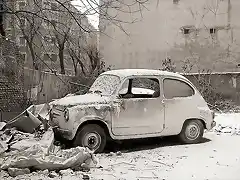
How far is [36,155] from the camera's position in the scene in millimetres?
6137

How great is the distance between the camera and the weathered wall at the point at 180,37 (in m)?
20.7

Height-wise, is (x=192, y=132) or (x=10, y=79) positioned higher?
(x=10, y=79)

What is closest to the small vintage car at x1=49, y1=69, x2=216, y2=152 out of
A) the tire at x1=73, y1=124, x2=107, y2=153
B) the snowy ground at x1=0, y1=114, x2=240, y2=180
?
the tire at x1=73, y1=124, x2=107, y2=153

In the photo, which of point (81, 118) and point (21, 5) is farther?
point (21, 5)

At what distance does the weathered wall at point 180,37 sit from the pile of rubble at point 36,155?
Answer: 1323 centimetres

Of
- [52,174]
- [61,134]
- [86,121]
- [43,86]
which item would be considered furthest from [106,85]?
[43,86]

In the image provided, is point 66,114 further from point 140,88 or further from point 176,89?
point 176,89

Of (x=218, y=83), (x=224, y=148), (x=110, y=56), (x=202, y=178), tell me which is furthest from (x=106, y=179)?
(x=110, y=56)

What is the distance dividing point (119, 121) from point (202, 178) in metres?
2.40

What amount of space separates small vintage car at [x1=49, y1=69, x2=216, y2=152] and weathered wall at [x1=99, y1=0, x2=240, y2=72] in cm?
1116

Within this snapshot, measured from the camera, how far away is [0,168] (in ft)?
19.2

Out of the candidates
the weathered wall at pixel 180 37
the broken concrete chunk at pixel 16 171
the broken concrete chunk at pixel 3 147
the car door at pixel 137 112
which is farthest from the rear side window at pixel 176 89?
the weathered wall at pixel 180 37

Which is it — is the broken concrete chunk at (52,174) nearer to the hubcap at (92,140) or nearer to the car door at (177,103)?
the hubcap at (92,140)

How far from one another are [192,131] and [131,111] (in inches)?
68.9
